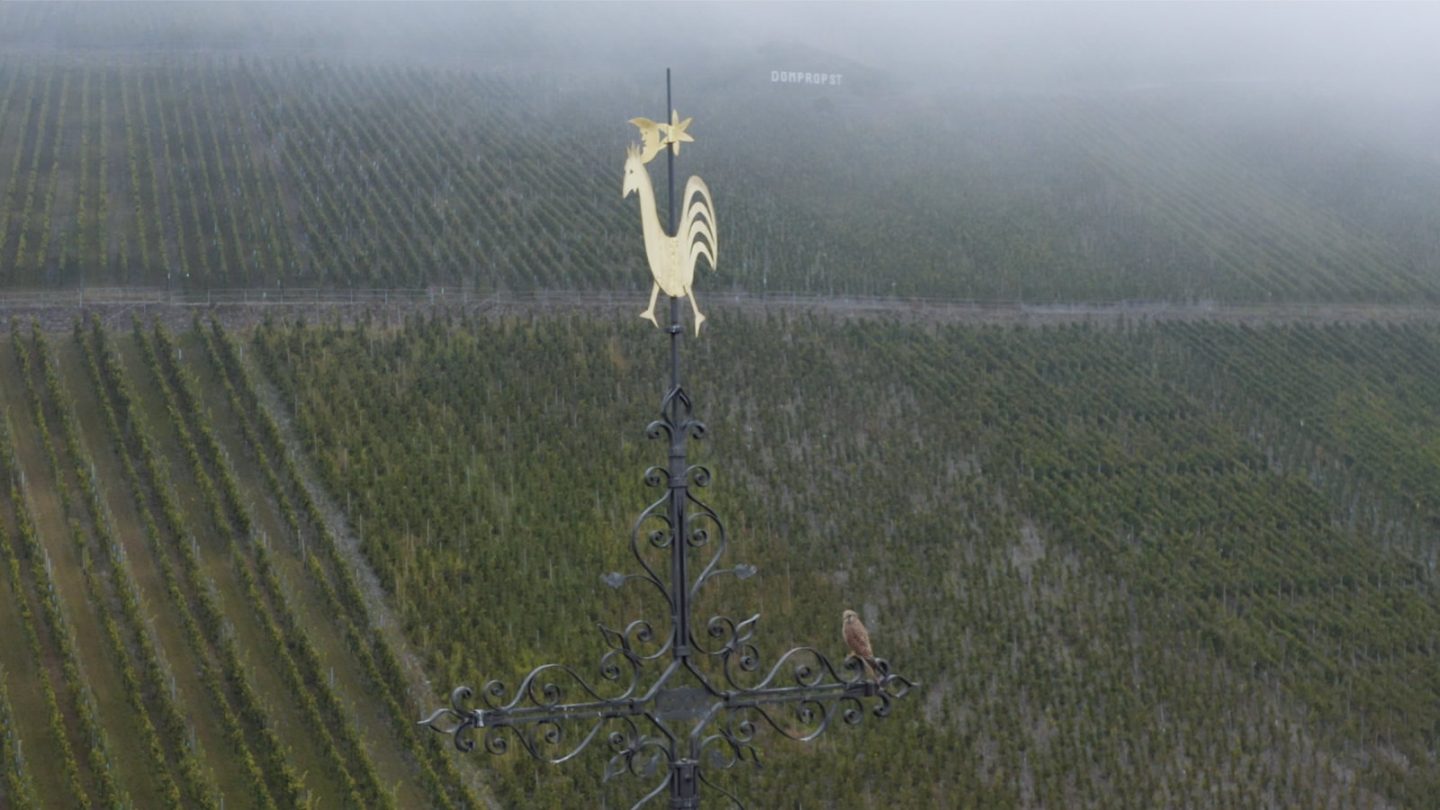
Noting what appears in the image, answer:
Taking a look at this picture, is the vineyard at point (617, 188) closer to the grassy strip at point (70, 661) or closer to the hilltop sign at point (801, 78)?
the hilltop sign at point (801, 78)

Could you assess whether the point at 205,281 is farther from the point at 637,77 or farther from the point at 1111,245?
the point at 637,77

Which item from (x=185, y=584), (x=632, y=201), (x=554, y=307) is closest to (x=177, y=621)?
(x=185, y=584)

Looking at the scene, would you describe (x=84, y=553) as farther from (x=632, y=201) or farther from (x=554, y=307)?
(x=632, y=201)

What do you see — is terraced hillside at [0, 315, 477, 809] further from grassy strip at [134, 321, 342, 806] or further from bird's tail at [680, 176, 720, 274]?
bird's tail at [680, 176, 720, 274]

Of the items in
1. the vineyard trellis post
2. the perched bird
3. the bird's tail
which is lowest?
the perched bird

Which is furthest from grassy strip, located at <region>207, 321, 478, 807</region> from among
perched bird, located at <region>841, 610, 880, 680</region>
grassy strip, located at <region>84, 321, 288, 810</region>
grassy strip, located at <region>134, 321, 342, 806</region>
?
perched bird, located at <region>841, 610, 880, 680</region>

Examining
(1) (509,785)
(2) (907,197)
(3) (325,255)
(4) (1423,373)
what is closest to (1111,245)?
(2) (907,197)
